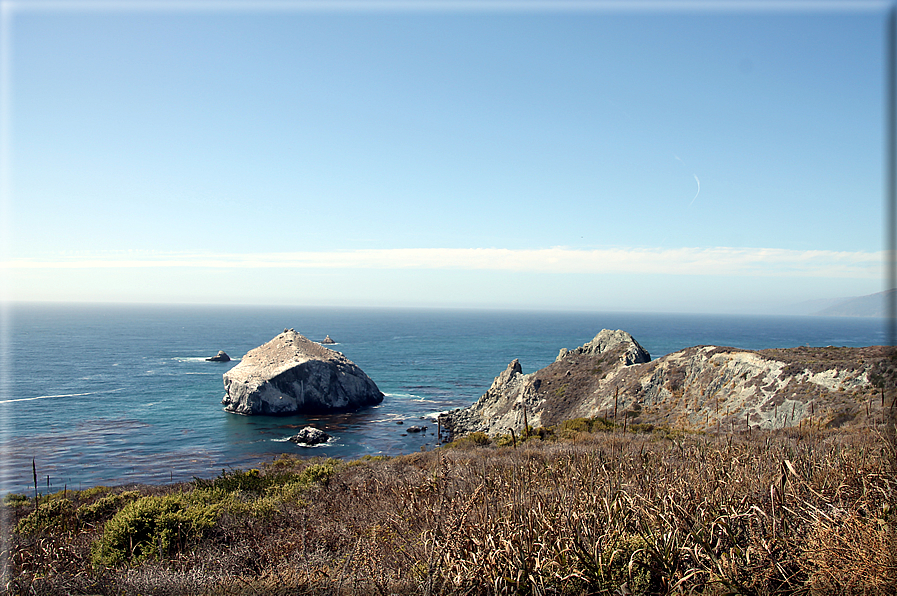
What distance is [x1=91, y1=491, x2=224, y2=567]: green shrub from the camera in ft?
24.6

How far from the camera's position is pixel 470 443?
83.8 feet

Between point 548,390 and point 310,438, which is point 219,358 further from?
point 548,390

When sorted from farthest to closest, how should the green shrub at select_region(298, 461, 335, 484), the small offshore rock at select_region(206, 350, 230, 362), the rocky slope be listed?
the small offshore rock at select_region(206, 350, 230, 362)
the rocky slope
the green shrub at select_region(298, 461, 335, 484)

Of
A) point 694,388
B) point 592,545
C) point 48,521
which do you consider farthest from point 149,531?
point 694,388

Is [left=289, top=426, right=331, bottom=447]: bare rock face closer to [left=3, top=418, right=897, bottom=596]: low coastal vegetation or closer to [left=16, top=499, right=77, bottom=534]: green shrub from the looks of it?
[left=16, top=499, right=77, bottom=534]: green shrub

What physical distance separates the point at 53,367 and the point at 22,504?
8279 cm

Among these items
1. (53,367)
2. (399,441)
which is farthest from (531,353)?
(53,367)

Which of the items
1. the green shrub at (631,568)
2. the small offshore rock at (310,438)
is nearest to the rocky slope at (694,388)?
the small offshore rock at (310,438)

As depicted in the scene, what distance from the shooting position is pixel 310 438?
44500mm

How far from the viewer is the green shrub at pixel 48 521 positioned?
895 cm

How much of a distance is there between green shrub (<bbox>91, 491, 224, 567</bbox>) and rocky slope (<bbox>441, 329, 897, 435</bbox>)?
1320 cm

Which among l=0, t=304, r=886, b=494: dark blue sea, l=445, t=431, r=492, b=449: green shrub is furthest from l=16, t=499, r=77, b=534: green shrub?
l=445, t=431, r=492, b=449: green shrub

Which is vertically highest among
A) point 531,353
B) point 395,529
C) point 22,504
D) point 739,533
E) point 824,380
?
point 739,533

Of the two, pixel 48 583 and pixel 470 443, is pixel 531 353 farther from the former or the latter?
pixel 48 583
